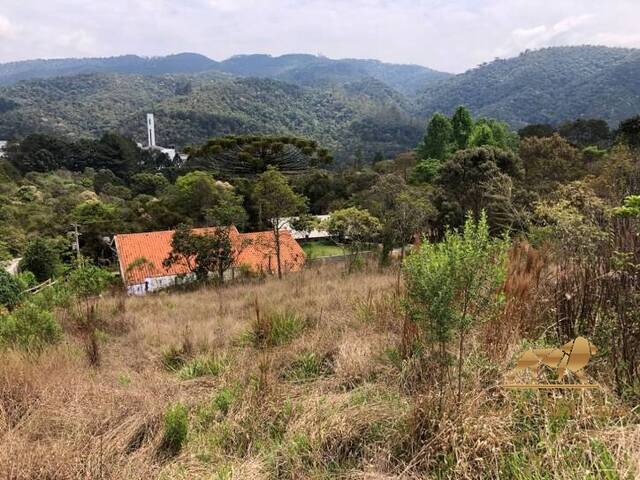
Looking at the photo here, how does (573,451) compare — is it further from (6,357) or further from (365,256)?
(365,256)

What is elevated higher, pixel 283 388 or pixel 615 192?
pixel 615 192

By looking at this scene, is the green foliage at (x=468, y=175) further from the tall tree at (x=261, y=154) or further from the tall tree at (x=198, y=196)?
the tall tree at (x=261, y=154)

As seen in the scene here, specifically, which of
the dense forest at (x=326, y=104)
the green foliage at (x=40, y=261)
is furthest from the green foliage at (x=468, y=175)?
the dense forest at (x=326, y=104)

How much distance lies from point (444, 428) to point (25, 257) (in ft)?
73.0

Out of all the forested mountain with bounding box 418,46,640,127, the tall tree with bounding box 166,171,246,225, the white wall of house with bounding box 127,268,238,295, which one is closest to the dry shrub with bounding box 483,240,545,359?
the white wall of house with bounding box 127,268,238,295

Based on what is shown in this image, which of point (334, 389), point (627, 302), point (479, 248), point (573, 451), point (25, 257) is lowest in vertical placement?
point (25, 257)

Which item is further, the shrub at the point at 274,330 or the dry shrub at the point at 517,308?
the shrub at the point at 274,330

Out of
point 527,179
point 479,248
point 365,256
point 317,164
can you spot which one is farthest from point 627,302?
point 317,164

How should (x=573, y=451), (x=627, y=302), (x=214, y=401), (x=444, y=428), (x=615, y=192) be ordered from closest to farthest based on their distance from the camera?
(x=573, y=451) → (x=444, y=428) → (x=627, y=302) → (x=214, y=401) → (x=615, y=192)

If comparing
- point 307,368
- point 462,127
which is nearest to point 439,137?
point 462,127

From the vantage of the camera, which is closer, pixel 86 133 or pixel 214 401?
pixel 214 401

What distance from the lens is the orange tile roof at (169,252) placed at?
49.8 feet

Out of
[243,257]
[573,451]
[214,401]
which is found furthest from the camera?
[243,257]

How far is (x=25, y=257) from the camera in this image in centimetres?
1997
